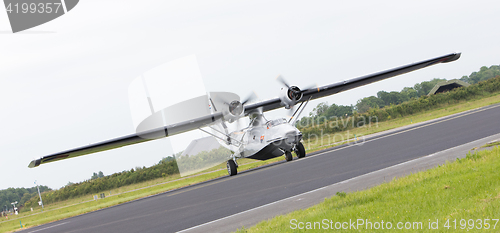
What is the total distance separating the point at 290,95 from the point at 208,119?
4887 millimetres

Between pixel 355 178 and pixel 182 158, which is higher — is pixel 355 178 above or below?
below

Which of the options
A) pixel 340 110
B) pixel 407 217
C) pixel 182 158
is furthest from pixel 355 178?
pixel 340 110

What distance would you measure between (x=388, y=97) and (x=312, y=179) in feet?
284

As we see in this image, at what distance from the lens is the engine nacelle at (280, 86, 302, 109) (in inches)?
851

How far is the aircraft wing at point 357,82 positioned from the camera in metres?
22.4

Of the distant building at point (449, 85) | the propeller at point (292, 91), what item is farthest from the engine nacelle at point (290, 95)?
the distant building at point (449, 85)

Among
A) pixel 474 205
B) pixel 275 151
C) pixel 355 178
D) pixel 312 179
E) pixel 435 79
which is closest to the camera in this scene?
pixel 474 205

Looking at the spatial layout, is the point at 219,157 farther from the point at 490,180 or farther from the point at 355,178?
the point at 490,180

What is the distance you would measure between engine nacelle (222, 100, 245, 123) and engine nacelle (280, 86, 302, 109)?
2.56m

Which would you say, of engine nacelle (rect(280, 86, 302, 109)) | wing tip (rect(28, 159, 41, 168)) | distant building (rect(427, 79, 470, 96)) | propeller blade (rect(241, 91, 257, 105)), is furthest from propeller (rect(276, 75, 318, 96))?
distant building (rect(427, 79, 470, 96))

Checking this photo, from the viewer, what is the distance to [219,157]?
2711cm

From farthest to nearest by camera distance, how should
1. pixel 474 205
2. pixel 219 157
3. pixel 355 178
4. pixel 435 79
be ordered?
pixel 435 79
pixel 219 157
pixel 355 178
pixel 474 205

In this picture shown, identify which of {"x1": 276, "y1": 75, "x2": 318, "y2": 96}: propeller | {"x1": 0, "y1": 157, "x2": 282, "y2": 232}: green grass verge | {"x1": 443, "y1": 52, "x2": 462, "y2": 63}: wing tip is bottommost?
{"x1": 0, "y1": 157, "x2": 282, "y2": 232}: green grass verge

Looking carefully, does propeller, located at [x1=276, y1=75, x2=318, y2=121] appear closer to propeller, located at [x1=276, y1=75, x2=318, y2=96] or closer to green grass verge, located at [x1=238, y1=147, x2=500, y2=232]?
propeller, located at [x1=276, y1=75, x2=318, y2=96]
